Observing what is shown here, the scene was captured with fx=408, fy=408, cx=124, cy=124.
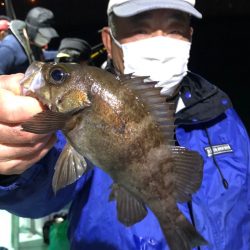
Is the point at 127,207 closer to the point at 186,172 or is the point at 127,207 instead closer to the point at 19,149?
the point at 186,172

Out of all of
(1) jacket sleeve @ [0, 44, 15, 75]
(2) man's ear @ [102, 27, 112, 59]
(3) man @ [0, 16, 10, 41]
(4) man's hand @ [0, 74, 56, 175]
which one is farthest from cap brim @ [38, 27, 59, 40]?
(4) man's hand @ [0, 74, 56, 175]

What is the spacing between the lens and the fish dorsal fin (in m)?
0.97

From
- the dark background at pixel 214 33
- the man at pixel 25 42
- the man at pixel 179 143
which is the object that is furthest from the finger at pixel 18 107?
the dark background at pixel 214 33

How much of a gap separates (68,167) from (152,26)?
1016mm

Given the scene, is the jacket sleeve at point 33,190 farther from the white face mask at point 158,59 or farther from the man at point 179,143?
the white face mask at point 158,59

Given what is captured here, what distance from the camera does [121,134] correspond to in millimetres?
953

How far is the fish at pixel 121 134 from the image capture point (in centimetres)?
94

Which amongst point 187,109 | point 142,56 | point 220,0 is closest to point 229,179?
point 187,109

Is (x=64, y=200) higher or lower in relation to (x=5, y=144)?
lower

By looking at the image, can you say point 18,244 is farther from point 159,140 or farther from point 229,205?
point 159,140

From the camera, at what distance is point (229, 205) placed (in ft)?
5.46

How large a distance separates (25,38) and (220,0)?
14.2 feet

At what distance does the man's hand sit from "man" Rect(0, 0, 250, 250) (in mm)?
215

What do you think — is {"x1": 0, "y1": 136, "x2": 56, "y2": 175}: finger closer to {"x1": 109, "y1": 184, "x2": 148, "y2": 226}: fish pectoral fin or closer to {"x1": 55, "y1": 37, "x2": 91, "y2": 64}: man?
{"x1": 109, "y1": 184, "x2": 148, "y2": 226}: fish pectoral fin
